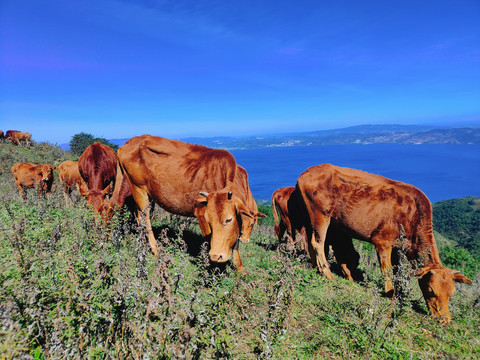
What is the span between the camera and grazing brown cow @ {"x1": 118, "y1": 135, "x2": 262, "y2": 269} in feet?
15.7

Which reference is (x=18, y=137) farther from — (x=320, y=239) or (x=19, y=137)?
(x=320, y=239)

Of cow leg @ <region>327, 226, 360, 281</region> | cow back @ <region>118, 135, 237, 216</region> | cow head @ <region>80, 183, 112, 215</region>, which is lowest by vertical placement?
cow leg @ <region>327, 226, 360, 281</region>

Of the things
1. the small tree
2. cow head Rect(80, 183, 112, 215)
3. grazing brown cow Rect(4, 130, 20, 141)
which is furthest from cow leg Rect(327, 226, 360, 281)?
the small tree

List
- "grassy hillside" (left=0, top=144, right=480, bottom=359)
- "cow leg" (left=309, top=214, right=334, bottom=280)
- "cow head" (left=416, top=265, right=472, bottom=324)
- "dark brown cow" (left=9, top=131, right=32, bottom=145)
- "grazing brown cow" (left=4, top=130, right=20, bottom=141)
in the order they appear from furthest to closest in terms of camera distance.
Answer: "grazing brown cow" (left=4, top=130, right=20, bottom=141) → "dark brown cow" (left=9, top=131, right=32, bottom=145) → "cow leg" (left=309, top=214, right=334, bottom=280) → "cow head" (left=416, top=265, right=472, bottom=324) → "grassy hillside" (left=0, top=144, right=480, bottom=359)

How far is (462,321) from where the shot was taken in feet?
18.0

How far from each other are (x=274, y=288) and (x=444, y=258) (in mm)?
30596

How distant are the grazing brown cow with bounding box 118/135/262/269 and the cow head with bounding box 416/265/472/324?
3.84m

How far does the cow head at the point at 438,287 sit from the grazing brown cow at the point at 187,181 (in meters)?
3.84

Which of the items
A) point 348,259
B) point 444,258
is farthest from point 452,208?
point 348,259

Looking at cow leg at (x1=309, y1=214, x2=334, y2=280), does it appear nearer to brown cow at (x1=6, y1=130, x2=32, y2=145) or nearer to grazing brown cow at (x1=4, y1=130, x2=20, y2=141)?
brown cow at (x1=6, y1=130, x2=32, y2=145)

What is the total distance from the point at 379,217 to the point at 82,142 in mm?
53957

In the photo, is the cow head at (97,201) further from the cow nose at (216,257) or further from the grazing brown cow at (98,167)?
the cow nose at (216,257)

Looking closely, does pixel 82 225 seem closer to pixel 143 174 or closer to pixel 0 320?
pixel 143 174

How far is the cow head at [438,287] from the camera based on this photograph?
17.4ft
